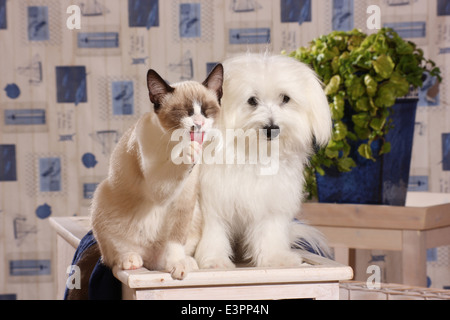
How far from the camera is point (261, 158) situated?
0.95m

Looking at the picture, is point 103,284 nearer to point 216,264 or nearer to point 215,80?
point 216,264

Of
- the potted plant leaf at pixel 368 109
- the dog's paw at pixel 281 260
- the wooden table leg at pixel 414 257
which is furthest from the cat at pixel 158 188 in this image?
the wooden table leg at pixel 414 257

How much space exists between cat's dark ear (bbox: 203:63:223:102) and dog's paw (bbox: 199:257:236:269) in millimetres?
265

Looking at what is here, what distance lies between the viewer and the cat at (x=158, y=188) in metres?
0.81

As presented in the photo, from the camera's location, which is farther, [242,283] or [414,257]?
[414,257]

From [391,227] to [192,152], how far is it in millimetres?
926

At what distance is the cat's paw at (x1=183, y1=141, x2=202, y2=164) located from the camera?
31.2 inches

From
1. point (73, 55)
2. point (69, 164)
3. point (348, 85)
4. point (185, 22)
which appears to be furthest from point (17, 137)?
point (348, 85)

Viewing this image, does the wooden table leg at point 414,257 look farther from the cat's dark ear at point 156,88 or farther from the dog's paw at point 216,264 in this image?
the cat's dark ear at point 156,88

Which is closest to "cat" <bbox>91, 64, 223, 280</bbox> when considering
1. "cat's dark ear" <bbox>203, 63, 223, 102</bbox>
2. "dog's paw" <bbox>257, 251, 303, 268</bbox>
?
"cat's dark ear" <bbox>203, 63, 223, 102</bbox>

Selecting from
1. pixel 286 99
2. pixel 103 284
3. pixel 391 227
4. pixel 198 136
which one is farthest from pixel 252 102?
pixel 391 227

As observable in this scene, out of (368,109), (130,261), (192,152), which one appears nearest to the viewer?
(192,152)

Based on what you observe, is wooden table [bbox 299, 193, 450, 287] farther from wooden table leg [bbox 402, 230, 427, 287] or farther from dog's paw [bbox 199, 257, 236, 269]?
dog's paw [bbox 199, 257, 236, 269]

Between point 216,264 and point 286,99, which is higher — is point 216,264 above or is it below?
below
